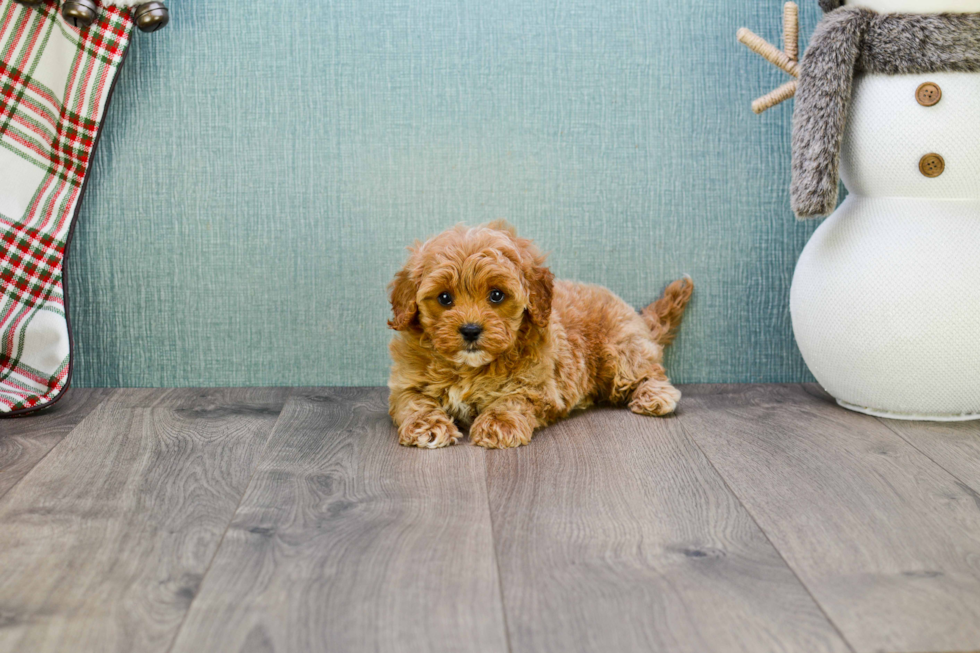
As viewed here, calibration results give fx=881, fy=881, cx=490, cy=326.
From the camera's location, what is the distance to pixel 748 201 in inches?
95.4

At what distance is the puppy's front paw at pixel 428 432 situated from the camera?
6.22ft

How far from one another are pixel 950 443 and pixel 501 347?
0.99 m

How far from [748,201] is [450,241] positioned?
0.97 metres

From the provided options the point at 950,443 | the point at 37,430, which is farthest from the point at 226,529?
the point at 950,443

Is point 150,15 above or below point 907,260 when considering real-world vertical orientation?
above

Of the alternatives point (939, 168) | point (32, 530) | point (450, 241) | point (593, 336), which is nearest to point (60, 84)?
point (450, 241)

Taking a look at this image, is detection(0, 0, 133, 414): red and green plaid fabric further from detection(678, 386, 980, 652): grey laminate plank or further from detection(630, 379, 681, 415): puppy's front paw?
detection(678, 386, 980, 652): grey laminate plank

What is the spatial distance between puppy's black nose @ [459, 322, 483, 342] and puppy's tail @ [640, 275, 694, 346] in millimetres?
682

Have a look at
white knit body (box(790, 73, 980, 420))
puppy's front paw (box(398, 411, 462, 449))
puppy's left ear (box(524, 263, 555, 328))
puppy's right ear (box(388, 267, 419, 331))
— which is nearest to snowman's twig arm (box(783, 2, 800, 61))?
white knit body (box(790, 73, 980, 420))

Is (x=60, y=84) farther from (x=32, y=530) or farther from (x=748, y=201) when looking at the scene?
(x=748, y=201)

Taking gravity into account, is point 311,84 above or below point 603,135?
above

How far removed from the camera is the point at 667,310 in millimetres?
2391

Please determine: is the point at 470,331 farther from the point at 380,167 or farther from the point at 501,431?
the point at 380,167

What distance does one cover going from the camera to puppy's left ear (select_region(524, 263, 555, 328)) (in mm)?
1919
